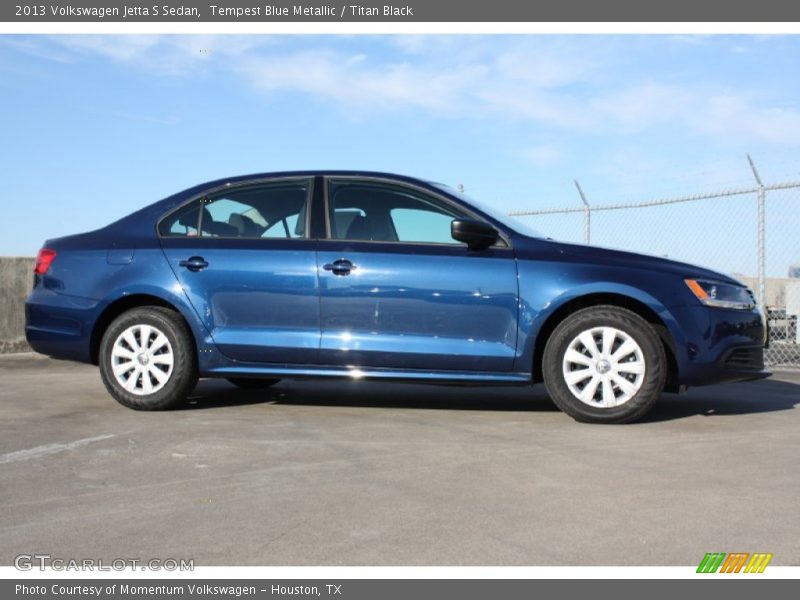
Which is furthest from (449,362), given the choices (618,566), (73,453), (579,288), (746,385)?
(746,385)

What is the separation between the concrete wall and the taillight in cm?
441

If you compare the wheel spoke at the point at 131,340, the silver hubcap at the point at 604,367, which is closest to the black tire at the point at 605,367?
the silver hubcap at the point at 604,367

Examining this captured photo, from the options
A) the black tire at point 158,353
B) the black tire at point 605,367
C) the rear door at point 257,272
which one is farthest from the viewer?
the black tire at point 158,353

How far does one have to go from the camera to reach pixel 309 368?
5.63 metres

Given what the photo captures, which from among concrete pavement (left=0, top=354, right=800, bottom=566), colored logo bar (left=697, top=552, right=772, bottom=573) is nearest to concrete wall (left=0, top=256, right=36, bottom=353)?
concrete pavement (left=0, top=354, right=800, bottom=566)

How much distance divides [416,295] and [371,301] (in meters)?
0.30

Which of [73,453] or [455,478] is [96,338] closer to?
[73,453]

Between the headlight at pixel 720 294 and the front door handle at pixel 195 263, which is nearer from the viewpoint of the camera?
the headlight at pixel 720 294

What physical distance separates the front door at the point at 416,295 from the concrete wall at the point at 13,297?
20.0 feet

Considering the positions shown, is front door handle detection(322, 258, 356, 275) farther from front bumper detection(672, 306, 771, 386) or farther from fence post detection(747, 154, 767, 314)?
fence post detection(747, 154, 767, 314)

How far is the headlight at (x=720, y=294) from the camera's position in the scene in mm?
5316

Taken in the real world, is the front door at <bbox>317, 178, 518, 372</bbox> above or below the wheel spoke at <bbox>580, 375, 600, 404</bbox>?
above

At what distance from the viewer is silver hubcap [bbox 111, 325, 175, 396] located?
18.9ft

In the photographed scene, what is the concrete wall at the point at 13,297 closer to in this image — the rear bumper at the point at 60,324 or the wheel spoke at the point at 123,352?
the rear bumper at the point at 60,324
